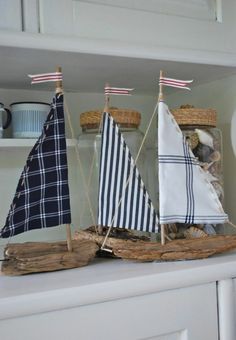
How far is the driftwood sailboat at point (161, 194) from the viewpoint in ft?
2.72

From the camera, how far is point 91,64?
969mm

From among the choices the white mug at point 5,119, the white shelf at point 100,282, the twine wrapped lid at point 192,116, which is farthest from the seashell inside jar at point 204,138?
the white mug at point 5,119

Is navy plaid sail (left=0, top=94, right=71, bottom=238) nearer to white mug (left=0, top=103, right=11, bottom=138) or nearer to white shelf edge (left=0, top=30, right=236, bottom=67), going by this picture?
white shelf edge (left=0, top=30, right=236, bottom=67)

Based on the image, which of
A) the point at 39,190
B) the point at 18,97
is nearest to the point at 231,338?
the point at 39,190

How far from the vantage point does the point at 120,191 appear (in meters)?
0.84

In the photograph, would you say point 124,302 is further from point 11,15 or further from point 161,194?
point 11,15

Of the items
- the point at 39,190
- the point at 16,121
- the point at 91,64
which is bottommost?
the point at 39,190

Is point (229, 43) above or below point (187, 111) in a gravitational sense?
above

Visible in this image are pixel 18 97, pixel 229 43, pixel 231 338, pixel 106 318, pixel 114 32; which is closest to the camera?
pixel 106 318

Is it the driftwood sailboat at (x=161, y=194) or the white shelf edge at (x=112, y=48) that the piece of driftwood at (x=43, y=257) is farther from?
the white shelf edge at (x=112, y=48)

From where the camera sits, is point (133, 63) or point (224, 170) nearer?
point (133, 63)

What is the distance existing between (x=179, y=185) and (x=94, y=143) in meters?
0.32

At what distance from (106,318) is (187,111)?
507 mm

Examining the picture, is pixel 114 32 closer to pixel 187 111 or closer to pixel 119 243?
pixel 187 111
